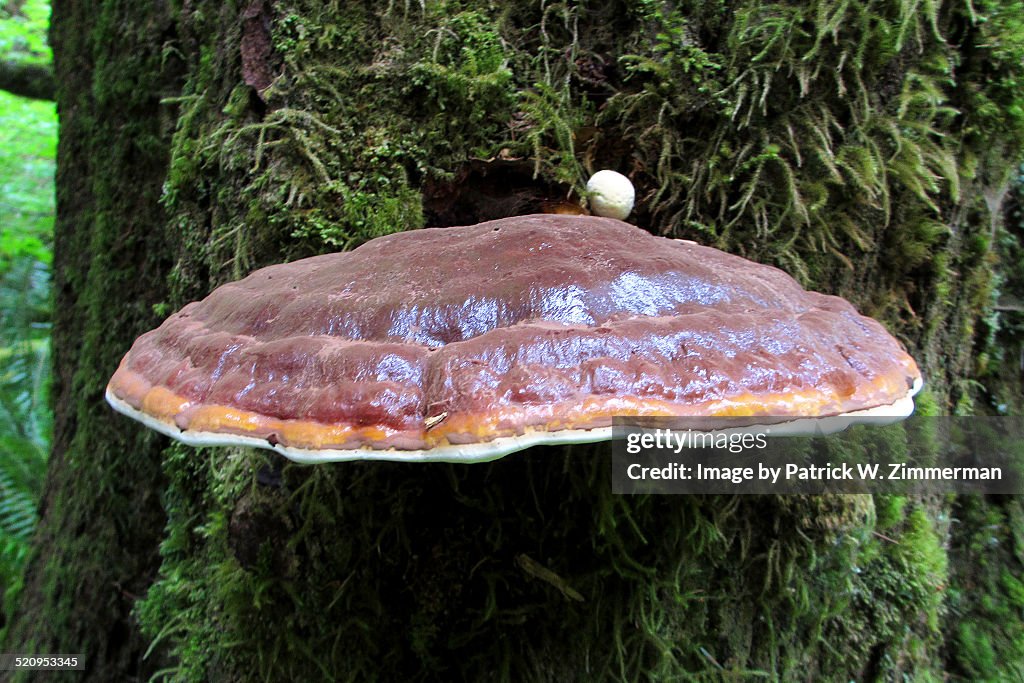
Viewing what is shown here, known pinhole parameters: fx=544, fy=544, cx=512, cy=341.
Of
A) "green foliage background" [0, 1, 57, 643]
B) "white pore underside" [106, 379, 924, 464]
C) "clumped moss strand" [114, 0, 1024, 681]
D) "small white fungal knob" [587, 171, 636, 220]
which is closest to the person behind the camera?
"white pore underside" [106, 379, 924, 464]

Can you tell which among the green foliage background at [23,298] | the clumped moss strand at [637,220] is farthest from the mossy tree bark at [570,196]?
the green foliage background at [23,298]

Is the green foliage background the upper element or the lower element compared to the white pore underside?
lower

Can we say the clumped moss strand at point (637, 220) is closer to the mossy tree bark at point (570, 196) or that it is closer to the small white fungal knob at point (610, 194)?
the mossy tree bark at point (570, 196)

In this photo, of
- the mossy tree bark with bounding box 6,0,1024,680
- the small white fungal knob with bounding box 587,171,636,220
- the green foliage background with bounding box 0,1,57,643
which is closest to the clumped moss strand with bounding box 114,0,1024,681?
the mossy tree bark with bounding box 6,0,1024,680

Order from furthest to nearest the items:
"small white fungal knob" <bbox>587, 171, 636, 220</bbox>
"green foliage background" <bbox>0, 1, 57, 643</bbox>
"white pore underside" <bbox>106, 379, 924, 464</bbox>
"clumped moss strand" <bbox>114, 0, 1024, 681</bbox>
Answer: "green foliage background" <bbox>0, 1, 57, 643</bbox>
"small white fungal knob" <bbox>587, 171, 636, 220</bbox>
"clumped moss strand" <bbox>114, 0, 1024, 681</bbox>
"white pore underside" <bbox>106, 379, 924, 464</bbox>

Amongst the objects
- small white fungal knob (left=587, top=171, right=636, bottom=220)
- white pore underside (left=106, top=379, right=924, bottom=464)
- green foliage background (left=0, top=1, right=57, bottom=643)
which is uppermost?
small white fungal knob (left=587, top=171, right=636, bottom=220)

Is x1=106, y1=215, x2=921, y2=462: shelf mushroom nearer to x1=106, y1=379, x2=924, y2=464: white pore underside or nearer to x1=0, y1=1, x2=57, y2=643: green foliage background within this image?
x1=106, y1=379, x2=924, y2=464: white pore underside

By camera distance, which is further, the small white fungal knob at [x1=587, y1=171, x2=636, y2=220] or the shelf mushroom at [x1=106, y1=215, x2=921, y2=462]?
the small white fungal knob at [x1=587, y1=171, x2=636, y2=220]
